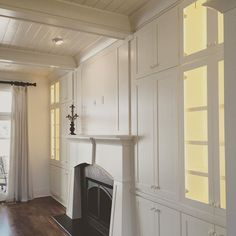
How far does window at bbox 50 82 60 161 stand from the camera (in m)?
5.81

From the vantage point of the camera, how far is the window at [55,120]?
5809mm

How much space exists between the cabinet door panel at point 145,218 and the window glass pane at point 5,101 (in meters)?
4.24

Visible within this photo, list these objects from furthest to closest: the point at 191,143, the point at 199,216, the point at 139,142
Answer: the point at 139,142
the point at 191,143
the point at 199,216

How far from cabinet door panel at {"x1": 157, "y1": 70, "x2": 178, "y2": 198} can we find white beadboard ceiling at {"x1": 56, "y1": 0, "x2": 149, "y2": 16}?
33.0 inches

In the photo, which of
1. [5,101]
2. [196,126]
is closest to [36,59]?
[5,101]

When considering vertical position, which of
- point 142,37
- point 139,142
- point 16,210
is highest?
point 142,37

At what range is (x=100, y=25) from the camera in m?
2.96

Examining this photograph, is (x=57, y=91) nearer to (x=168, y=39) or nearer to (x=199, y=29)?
(x=168, y=39)

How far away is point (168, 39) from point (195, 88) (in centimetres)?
58

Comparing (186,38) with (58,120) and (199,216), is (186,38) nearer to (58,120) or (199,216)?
(199,216)

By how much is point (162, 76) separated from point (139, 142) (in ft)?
2.61

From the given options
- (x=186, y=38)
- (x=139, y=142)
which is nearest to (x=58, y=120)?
(x=139, y=142)

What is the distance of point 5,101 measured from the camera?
19.8 ft

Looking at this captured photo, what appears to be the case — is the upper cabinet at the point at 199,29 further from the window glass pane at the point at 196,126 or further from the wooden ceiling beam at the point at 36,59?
the wooden ceiling beam at the point at 36,59
